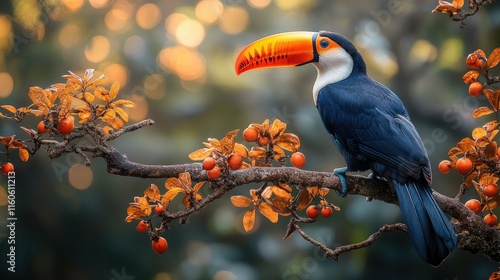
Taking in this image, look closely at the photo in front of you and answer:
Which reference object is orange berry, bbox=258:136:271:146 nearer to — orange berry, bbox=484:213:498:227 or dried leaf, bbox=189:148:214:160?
dried leaf, bbox=189:148:214:160

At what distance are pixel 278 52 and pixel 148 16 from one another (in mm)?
1802

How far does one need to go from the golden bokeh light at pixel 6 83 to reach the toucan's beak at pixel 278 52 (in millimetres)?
1928

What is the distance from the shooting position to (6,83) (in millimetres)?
3574

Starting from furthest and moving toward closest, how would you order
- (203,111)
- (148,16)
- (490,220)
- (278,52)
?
(148,16)
(203,111)
(278,52)
(490,220)

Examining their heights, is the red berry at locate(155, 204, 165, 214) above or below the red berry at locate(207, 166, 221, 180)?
below

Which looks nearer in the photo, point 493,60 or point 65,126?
point 65,126

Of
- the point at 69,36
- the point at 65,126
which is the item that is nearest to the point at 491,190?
the point at 65,126

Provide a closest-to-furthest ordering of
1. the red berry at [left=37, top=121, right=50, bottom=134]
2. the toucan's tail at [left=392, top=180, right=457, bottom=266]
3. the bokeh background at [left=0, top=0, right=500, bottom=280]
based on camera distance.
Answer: the red berry at [left=37, top=121, right=50, bottom=134] < the toucan's tail at [left=392, top=180, right=457, bottom=266] < the bokeh background at [left=0, top=0, right=500, bottom=280]

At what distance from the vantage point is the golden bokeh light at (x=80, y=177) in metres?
3.57

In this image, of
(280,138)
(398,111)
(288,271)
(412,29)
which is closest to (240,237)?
(288,271)

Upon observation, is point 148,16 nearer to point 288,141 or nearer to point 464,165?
point 288,141

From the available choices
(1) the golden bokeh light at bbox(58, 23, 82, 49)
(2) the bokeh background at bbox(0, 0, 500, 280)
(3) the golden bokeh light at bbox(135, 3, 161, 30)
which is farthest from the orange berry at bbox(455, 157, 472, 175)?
(1) the golden bokeh light at bbox(58, 23, 82, 49)

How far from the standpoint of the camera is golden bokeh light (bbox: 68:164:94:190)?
357 centimetres

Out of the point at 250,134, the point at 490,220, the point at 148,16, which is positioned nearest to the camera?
the point at 250,134
